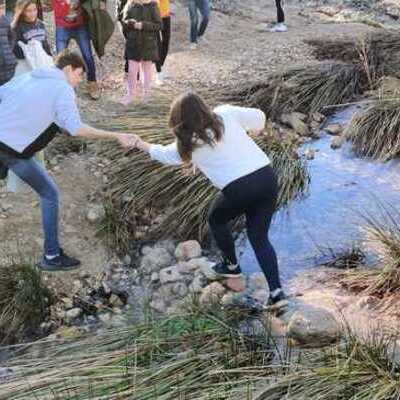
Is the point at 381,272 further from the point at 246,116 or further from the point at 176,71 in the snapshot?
the point at 176,71

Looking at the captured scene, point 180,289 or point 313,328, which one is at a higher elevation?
point 313,328

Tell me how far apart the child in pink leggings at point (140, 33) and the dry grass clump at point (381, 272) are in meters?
3.07

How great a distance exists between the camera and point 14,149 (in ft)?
15.2

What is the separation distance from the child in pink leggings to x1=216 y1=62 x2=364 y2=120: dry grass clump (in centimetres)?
89

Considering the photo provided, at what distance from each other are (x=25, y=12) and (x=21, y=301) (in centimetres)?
241

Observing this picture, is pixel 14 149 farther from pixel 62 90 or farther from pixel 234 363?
pixel 234 363

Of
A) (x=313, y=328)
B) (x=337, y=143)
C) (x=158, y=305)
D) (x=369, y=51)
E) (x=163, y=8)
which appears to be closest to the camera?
(x=313, y=328)

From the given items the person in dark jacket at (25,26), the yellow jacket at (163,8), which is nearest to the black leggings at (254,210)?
the person in dark jacket at (25,26)

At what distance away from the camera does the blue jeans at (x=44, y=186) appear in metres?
4.73

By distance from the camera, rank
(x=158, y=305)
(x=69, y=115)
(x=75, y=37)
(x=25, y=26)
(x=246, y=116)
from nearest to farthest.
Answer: (x=246, y=116) < (x=69, y=115) < (x=158, y=305) < (x=25, y=26) < (x=75, y=37)

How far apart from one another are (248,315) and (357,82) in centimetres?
464

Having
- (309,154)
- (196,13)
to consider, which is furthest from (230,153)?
(196,13)

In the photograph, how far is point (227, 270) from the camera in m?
Result: 5.15

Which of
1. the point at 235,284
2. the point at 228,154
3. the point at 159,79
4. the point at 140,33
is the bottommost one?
the point at 235,284
